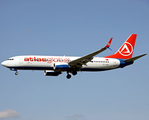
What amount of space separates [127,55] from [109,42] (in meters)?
18.2

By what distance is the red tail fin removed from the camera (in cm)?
7150

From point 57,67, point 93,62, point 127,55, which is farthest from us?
point 127,55

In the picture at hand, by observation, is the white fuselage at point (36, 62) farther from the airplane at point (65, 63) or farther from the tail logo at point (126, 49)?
the tail logo at point (126, 49)

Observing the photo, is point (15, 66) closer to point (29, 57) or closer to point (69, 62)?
point (29, 57)

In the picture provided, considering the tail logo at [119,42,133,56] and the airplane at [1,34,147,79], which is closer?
the airplane at [1,34,147,79]

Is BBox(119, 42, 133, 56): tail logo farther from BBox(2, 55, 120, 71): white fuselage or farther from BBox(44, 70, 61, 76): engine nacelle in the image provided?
BBox(44, 70, 61, 76): engine nacelle

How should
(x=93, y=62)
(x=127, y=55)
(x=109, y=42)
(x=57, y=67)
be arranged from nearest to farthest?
(x=109, y=42)
(x=57, y=67)
(x=93, y=62)
(x=127, y=55)

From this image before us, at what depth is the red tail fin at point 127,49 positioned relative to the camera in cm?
7150

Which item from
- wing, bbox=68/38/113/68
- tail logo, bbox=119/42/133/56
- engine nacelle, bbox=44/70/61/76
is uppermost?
tail logo, bbox=119/42/133/56

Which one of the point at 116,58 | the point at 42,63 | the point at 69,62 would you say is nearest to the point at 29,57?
the point at 42,63

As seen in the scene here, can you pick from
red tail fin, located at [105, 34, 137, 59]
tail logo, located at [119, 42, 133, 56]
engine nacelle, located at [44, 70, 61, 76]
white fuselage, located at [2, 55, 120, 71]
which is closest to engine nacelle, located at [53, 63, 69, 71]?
white fuselage, located at [2, 55, 120, 71]

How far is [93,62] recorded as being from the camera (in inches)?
2628

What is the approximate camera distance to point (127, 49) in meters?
73.2

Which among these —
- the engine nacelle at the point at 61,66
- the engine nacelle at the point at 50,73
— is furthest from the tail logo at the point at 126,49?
A: the engine nacelle at the point at 50,73
